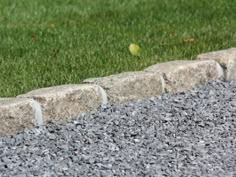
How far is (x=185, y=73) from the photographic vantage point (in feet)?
14.9

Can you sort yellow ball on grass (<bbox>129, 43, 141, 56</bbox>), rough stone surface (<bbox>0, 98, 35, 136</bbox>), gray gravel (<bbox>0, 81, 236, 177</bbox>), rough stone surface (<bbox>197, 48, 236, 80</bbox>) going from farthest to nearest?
yellow ball on grass (<bbox>129, 43, 141, 56</bbox>), rough stone surface (<bbox>197, 48, 236, 80</bbox>), rough stone surface (<bbox>0, 98, 35, 136</bbox>), gray gravel (<bbox>0, 81, 236, 177</bbox>)

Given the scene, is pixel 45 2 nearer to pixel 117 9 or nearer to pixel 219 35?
pixel 117 9

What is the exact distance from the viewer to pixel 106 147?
11.9 feet

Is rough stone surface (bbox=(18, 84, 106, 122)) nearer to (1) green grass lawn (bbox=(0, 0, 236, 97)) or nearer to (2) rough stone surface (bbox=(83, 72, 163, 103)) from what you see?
(2) rough stone surface (bbox=(83, 72, 163, 103))

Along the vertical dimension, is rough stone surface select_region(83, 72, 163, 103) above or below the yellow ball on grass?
below

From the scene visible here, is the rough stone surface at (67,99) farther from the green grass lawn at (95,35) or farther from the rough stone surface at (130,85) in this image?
the green grass lawn at (95,35)

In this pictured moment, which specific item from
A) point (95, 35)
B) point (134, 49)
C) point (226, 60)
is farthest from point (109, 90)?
point (95, 35)

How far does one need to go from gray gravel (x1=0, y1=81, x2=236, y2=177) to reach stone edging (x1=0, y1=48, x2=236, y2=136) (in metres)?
0.06

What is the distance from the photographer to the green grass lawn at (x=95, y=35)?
4895 millimetres

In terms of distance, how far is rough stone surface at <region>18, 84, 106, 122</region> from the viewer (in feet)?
12.9

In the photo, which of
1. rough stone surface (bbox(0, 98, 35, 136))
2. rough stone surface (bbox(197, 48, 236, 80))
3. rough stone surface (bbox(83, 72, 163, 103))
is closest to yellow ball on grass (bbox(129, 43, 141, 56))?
rough stone surface (bbox(197, 48, 236, 80))

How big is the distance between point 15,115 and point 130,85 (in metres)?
0.77

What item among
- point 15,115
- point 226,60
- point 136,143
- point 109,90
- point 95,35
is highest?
point 95,35

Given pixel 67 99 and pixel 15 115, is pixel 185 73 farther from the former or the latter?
pixel 15 115
